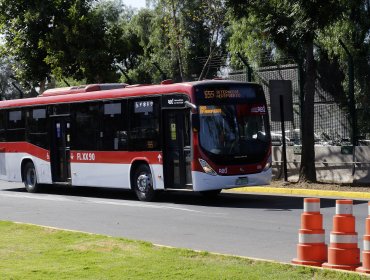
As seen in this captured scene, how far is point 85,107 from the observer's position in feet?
73.8

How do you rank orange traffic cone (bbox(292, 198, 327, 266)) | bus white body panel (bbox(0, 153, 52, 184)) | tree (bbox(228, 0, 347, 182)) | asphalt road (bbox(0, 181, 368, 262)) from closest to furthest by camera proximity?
orange traffic cone (bbox(292, 198, 327, 266)) < asphalt road (bbox(0, 181, 368, 262)) < tree (bbox(228, 0, 347, 182)) < bus white body panel (bbox(0, 153, 52, 184))

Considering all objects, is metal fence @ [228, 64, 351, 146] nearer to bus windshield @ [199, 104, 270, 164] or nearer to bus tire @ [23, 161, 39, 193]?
bus windshield @ [199, 104, 270, 164]

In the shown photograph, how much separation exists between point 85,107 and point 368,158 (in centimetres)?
829

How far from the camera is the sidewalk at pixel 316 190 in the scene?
20.5 metres

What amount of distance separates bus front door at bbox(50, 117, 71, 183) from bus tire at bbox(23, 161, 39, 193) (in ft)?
4.35

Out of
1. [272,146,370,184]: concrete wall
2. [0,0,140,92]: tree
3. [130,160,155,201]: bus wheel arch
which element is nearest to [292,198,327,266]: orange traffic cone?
[130,160,155,201]: bus wheel arch

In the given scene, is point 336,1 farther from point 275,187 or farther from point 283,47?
point 275,187

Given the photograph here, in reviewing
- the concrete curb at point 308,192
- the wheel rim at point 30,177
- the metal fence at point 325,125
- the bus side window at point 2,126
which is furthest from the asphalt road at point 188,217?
the metal fence at point 325,125

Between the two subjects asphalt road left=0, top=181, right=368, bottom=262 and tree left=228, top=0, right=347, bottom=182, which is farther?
tree left=228, top=0, right=347, bottom=182

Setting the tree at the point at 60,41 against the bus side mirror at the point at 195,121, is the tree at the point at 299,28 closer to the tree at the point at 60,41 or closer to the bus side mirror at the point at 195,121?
the bus side mirror at the point at 195,121

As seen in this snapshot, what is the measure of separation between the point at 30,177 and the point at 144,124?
6564 mm

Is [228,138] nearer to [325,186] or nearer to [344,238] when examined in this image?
[325,186]

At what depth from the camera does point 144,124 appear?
2027 centimetres

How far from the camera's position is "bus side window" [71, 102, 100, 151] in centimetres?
2202
